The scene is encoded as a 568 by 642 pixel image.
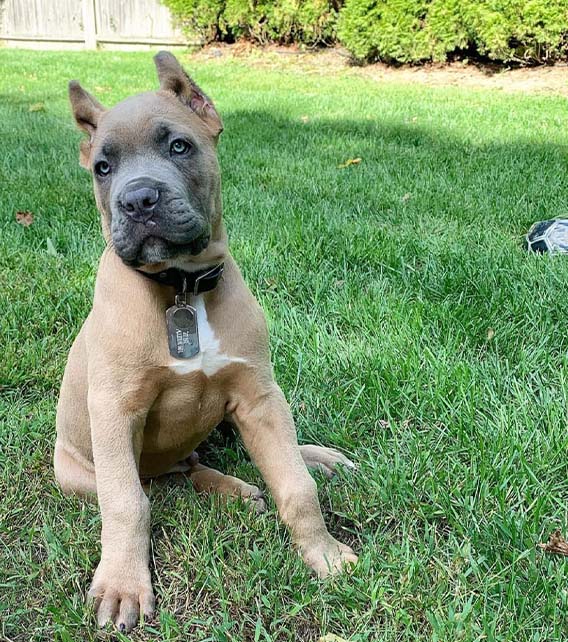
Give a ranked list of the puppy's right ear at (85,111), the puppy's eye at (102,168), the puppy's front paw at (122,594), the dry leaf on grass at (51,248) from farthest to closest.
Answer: the dry leaf on grass at (51,248), the puppy's right ear at (85,111), the puppy's eye at (102,168), the puppy's front paw at (122,594)

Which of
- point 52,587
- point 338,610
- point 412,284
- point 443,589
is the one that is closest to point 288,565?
point 338,610

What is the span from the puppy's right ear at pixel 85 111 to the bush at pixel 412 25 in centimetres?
1150

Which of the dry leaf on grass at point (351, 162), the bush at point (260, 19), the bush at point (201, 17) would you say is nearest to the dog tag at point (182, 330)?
the dry leaf on grass at point (351, 162)

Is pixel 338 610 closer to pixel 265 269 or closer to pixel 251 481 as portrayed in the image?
pixel 251 481

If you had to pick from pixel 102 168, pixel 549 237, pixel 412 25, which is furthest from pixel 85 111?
pixel 412 25

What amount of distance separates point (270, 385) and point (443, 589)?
86 cm

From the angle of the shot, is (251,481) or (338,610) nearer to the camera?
(338,610)

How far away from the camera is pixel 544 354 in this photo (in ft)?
10.9

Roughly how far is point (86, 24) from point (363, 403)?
19.8 m

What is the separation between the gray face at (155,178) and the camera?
2201mm

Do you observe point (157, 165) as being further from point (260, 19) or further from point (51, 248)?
point (260, 19)

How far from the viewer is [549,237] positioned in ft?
14.8

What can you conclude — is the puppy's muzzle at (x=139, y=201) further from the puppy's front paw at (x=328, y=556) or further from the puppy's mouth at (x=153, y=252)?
the puppy's front paw at (x=328, y=556)

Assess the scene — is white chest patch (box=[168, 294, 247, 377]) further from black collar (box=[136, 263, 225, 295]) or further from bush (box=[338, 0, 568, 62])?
bush (box=[338, 0, 568, 62])
